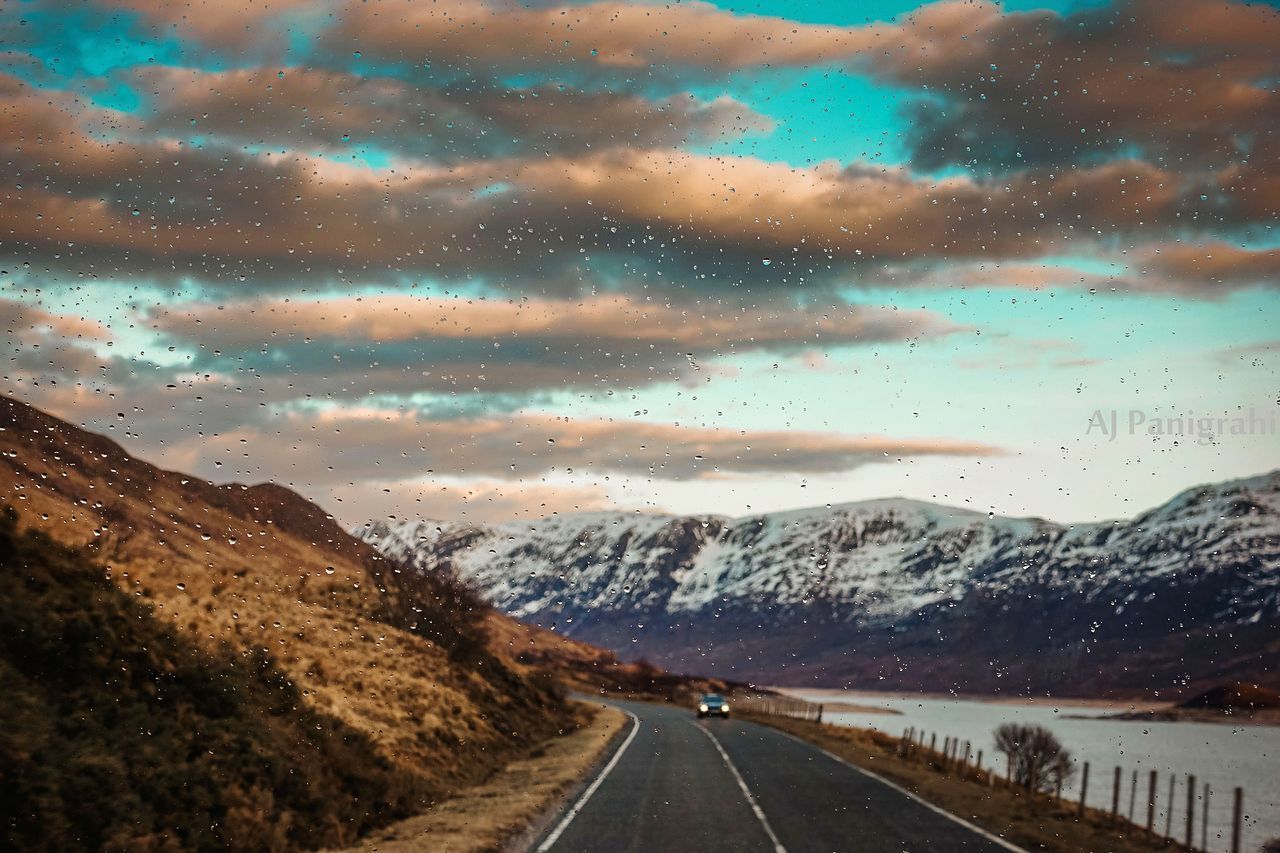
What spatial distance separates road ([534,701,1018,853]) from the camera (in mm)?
21141

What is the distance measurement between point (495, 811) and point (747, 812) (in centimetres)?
541

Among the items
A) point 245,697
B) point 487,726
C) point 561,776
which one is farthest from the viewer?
Result: point 487,726

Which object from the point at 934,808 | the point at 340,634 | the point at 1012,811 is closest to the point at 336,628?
the point at 340,634

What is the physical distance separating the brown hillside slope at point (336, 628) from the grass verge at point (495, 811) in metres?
1.25

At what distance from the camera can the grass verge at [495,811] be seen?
20.0m

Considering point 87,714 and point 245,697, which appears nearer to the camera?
point 87,714

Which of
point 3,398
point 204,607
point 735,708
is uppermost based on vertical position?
point 3,398

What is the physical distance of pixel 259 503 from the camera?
10581cm

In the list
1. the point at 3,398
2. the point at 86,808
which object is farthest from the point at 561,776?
the point at 3,398

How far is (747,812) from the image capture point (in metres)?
25.7

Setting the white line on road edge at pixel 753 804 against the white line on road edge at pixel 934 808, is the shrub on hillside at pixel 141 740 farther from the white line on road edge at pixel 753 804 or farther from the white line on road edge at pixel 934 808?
the white line on road edge at pixel 934 808

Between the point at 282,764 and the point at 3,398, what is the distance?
168 feet

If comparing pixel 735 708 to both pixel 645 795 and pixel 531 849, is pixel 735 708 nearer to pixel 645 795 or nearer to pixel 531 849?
pixel 645 795

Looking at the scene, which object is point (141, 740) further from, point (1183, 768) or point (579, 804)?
point (1183, 768)
